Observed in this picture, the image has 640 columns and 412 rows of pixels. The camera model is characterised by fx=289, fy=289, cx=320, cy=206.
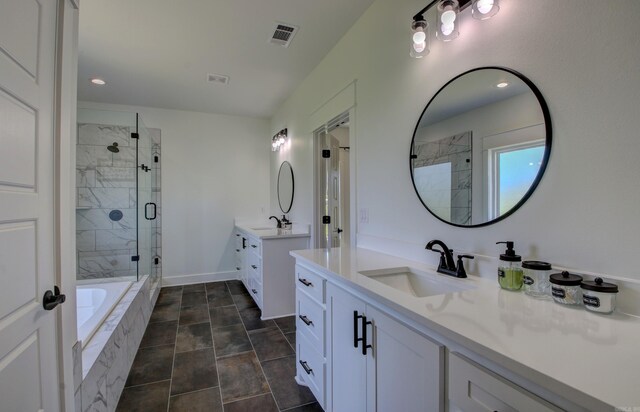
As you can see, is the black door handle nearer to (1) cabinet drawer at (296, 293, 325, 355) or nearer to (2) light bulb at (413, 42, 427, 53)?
(1) cabinet drawer at (296, 293, 325, 355)

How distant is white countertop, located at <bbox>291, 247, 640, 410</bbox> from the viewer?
542 millimetres

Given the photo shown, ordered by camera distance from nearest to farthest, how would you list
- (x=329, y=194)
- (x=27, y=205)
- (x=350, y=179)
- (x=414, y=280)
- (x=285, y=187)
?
(x=27, y=205)
(x=414, y=280)
(x=350, y=179)
(x=329, y=194)
(x=285, y=187)

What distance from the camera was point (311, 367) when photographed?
5.90 ft

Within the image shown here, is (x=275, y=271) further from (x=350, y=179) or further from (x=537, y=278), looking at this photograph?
(x=537, y=278)

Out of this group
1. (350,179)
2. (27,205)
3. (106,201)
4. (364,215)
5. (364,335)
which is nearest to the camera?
(27,205)

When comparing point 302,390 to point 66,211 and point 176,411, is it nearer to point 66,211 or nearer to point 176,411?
point 176,411

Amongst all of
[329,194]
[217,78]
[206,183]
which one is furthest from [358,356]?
[206,183]

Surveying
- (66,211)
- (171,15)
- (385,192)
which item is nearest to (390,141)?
(385,192)

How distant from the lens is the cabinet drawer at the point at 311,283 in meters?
1.63

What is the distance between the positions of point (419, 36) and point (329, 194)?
77.1 inches

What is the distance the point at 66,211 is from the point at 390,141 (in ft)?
5.69

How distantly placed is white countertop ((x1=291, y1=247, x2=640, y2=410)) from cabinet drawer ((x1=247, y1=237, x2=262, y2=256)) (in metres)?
2.19

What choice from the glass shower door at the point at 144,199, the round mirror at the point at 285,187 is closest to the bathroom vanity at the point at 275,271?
the round mirror at the point at 285,187

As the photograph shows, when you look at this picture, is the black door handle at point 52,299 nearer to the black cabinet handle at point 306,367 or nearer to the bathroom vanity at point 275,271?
the black cabinet handle at point 306,367
